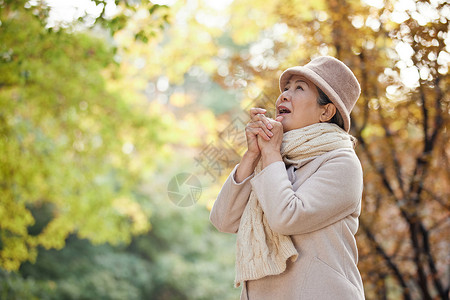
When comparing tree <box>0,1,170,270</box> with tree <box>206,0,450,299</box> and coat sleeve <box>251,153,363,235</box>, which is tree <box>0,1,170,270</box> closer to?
tree <box>206,0,450,299</box>

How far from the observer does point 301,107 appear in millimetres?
1471

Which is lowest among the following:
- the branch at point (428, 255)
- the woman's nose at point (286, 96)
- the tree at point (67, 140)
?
the branch at point (428, 255)

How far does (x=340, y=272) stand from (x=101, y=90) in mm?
4829

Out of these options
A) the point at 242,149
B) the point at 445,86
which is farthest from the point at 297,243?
the point at 242,149

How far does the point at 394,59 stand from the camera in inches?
123

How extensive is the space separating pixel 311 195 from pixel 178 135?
5327mm

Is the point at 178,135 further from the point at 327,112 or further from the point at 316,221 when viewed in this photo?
the point at 316,221

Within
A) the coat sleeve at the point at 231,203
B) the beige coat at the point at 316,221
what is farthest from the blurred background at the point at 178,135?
the beige coat at the point at 316,221

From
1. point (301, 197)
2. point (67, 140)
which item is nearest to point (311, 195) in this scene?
point (301, 197)

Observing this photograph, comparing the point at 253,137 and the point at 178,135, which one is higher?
the point at 253,137

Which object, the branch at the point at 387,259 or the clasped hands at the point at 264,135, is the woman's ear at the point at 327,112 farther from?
the branch at the point at 387,259

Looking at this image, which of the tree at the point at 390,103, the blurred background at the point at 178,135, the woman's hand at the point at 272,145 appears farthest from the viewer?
the blurred background at the point at 178,135

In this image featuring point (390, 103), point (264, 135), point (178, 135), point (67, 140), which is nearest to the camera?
point (264, 135)

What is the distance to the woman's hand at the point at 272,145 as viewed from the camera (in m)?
1.39
